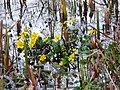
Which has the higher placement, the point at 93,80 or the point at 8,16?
the point at 8,16

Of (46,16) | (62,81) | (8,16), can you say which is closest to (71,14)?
(46,16)

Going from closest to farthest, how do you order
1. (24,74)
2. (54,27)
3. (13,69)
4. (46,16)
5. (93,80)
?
(93,80)
(24,74)
(13,69)
(54,27)
(46,16)

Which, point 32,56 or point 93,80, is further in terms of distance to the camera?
point 32,56

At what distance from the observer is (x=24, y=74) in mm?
2604

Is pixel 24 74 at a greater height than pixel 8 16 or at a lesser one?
lesser

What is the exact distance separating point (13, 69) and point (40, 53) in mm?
224

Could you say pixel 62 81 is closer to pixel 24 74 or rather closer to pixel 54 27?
pixel 24 74

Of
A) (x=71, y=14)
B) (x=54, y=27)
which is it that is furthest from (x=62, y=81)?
(x=71, y=14)

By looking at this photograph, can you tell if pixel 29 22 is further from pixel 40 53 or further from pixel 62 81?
pixel 62 81

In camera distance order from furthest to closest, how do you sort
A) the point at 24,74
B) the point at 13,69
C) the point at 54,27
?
the point at 54,27 → the point at 13,69 → the point at 24,74

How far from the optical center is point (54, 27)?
346 cm

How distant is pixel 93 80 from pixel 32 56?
0.58 m

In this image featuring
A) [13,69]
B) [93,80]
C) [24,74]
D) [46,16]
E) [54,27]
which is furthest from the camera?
[46,16]

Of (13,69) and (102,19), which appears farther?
(102,19)
